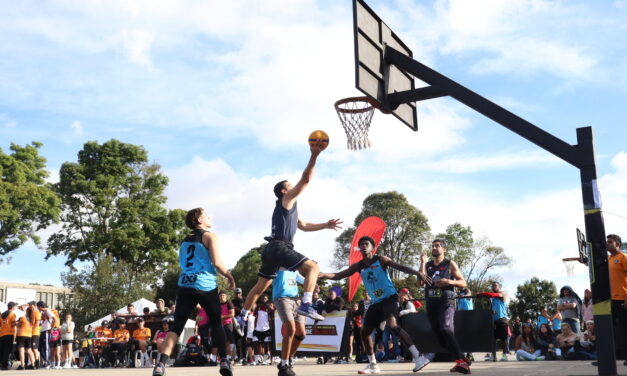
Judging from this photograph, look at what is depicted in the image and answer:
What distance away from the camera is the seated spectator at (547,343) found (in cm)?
1547

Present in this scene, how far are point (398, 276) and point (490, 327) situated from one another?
3926 centimetres

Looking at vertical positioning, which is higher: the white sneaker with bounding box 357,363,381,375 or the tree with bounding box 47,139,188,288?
the tree with bounding box 47,139,188,288

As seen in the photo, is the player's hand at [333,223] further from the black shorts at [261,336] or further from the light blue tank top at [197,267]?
the black shorts at [261,336]

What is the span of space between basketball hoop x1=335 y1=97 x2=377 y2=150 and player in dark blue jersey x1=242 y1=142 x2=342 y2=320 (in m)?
3.33

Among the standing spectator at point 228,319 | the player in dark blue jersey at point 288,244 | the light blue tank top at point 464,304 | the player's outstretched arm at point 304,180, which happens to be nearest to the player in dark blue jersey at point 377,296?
the player in dark blue jersey at point 288,244

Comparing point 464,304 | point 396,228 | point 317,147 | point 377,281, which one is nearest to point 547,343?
point 464,304

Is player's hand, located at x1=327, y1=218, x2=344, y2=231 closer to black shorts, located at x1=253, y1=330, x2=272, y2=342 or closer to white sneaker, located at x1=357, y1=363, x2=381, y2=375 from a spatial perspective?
white sneaker, located at x1=357, y1=363, x2=381, y2=375

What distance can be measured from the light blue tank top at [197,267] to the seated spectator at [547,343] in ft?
35.8


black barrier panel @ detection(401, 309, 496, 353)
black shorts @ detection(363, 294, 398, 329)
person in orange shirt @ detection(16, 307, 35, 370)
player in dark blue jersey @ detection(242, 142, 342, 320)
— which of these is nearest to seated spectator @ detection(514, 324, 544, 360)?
black barrier panel @ detection(401, 309, 496, 353)

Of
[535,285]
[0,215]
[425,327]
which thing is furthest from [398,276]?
[425,327]

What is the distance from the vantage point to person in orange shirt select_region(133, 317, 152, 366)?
19984mm

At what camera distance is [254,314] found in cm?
1886

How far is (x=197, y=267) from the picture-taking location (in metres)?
7.52

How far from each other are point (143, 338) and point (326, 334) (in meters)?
7.75
